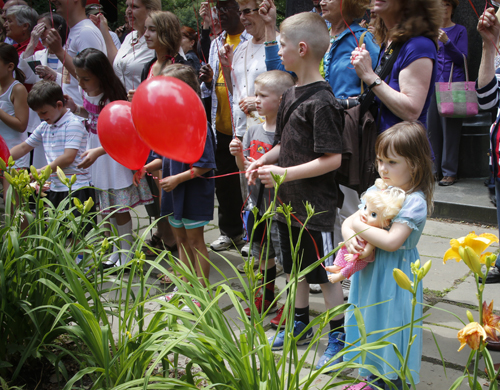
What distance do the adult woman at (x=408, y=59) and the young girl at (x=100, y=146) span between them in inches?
80.2

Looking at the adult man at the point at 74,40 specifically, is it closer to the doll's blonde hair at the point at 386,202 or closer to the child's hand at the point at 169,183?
the child's hand at the point at 169,183

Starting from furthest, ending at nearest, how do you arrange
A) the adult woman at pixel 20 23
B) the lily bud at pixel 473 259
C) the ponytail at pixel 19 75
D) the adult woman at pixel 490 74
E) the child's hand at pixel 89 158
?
the adult woman at pixel 20 23, the ponytail at pixel 19 75, the child's hand at pixel 89 158, the adult woman at pixel 490 74, the lily bud at pixel 473 259

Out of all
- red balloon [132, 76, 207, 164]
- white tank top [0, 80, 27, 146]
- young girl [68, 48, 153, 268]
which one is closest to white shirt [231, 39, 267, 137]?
young girl [68, 48, 153, 268]

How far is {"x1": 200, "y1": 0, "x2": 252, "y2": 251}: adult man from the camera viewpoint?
13.1ft

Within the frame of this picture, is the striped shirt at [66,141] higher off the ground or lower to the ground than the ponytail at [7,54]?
lower

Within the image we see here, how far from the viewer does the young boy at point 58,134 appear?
362 cm

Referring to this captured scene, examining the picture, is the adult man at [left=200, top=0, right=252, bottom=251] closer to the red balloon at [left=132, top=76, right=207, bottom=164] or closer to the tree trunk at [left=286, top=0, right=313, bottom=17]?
the red balloon at [left=132, top=76, right=207, bottom=164]

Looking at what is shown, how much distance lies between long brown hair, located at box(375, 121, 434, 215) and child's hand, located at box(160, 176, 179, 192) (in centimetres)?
140

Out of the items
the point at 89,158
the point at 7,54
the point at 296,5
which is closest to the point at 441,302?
the point at 89,158

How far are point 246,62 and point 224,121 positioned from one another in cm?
62

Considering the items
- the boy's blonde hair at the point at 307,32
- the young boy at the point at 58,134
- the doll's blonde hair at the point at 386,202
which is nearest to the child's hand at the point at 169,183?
the young boy at the point at 58,134

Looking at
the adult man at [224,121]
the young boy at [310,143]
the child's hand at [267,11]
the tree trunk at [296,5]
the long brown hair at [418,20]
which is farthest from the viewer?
the tree trunk at [296,5]

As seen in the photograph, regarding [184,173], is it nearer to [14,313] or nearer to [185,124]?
[185,124]

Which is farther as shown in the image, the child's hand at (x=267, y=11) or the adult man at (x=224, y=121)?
the adult man at (x=224, y=121)
